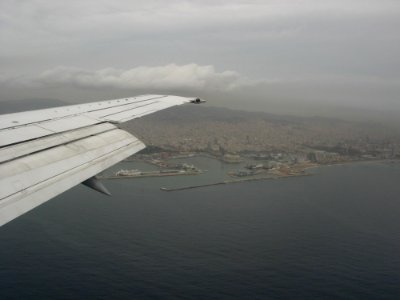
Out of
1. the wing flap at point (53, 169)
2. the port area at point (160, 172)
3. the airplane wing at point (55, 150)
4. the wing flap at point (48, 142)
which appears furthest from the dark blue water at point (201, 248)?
the wing flap at point (53, 169)

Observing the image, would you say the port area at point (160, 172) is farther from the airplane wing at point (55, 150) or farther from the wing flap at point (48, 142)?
the wing flap at point (48, 142)

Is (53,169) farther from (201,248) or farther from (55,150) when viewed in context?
(201,248)

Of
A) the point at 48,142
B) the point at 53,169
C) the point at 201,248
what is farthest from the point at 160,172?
the point at 53,169

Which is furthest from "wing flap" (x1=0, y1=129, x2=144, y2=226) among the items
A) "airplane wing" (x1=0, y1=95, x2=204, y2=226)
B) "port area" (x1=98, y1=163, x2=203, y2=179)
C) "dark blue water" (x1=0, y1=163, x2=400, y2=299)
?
"port area" (x1=98, y1=163, x2=203, y2=179)

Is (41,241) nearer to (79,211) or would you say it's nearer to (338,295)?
(79,211)

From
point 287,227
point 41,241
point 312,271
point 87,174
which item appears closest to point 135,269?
point 41,241

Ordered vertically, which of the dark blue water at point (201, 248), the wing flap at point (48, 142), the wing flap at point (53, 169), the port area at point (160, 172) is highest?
the wing flap at point (48, 142)

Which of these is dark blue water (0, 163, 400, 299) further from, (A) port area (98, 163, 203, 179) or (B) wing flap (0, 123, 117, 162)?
(B) wing flap (0, 123, 117, 162)
